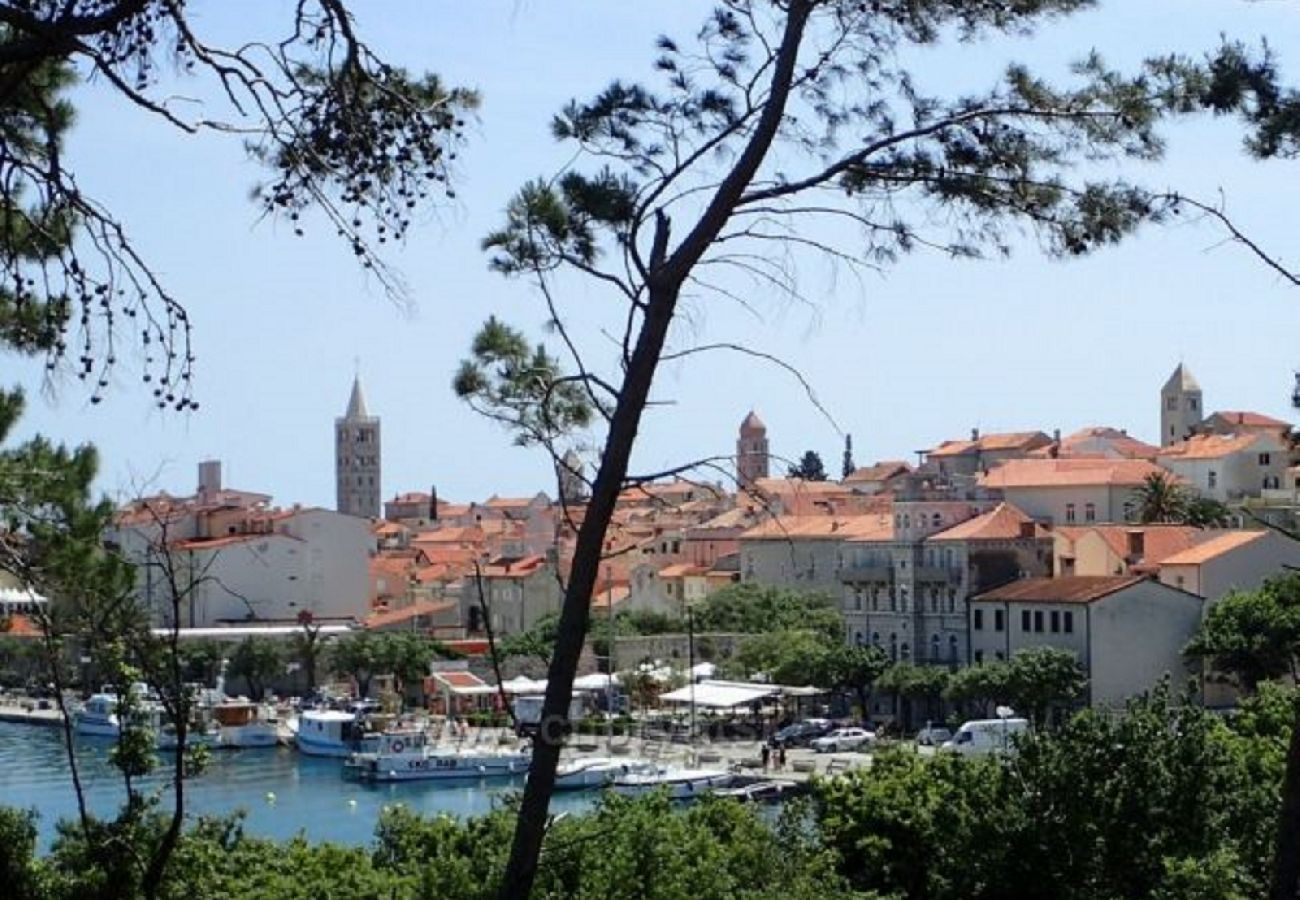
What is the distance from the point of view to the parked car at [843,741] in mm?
37844

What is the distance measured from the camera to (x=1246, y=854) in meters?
12.7

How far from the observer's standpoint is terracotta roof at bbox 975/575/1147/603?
3769 centimetres

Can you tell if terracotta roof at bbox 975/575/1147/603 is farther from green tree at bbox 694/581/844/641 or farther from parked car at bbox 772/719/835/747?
green tree at bbox 694/581/844/641

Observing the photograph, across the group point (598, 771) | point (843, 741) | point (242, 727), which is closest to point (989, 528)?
point (843, 741)

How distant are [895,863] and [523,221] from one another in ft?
28.4

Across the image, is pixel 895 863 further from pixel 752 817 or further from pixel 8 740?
pixel 8 740

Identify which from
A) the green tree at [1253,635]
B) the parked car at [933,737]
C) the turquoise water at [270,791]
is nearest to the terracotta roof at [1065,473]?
the parked car at [933,737]

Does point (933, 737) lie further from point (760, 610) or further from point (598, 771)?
point (760, 610)

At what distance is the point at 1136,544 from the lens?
42.0 meters

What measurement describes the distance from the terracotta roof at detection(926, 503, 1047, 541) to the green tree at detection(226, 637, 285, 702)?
17.6m

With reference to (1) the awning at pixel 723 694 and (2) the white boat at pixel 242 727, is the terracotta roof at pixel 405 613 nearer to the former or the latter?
(2) the white boat at pixel 242 727

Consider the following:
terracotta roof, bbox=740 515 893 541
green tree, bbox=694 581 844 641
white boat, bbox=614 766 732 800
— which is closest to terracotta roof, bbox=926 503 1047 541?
terracotta roof, bbox=740 515 893 541

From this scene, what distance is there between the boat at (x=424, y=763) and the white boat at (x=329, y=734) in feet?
8.50

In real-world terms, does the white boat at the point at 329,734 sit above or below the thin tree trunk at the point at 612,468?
below
